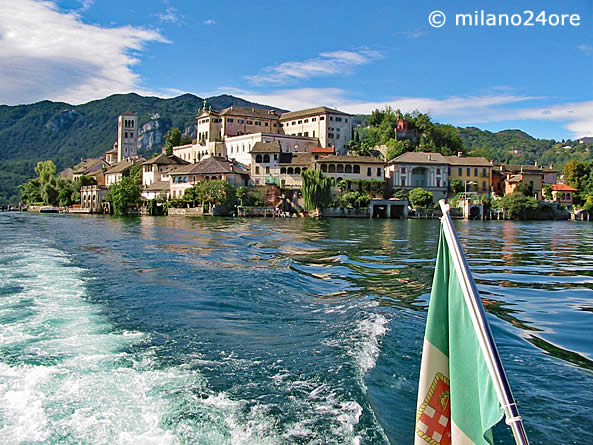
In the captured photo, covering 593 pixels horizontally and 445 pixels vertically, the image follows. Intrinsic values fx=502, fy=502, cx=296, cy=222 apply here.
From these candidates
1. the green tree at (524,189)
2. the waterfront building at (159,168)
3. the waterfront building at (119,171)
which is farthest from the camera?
the waterfront building at (119,171)

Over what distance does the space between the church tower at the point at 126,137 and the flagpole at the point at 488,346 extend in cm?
14123

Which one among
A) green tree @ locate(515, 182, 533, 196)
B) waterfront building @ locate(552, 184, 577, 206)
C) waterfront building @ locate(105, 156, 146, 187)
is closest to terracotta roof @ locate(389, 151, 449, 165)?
green tree @ locate(515, 182, 533, 196)

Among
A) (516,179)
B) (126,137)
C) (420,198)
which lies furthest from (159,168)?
(516,179)

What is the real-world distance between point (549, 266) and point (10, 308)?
17.9m

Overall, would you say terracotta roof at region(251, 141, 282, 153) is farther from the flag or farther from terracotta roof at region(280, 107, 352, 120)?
the flag

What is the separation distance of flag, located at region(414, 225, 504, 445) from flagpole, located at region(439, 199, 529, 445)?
2.9 inches

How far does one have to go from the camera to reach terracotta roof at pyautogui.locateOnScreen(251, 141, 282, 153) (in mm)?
77438

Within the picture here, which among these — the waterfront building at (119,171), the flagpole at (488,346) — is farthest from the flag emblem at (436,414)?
the waterfront building at (119,171)

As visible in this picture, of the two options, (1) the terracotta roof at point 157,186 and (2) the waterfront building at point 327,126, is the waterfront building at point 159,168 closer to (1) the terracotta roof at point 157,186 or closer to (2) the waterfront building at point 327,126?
(1) the terracotta roof at point 157,186

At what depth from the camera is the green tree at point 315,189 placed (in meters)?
68.8

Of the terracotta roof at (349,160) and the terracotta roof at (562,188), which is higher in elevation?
the terracotta roof at (349,160)

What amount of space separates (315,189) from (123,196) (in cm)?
3055

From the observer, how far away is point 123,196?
254 feet

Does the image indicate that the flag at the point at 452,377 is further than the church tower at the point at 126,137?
No
